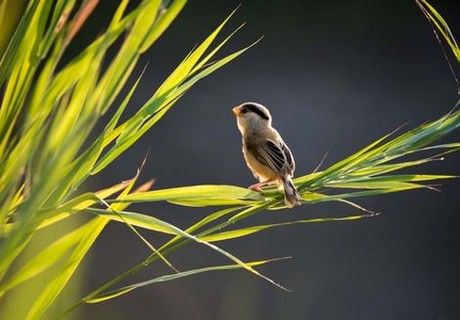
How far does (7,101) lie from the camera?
0.72 meters

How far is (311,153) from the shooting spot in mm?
2859

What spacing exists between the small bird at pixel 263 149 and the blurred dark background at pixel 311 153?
0.96 meters

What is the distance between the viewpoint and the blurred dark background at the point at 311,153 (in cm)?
269

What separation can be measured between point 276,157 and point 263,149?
6 cm

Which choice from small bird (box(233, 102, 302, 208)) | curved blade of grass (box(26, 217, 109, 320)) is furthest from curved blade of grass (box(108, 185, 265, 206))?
small bird (box(233, 102, 302, 208))

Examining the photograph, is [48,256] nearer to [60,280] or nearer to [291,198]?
[60,280]

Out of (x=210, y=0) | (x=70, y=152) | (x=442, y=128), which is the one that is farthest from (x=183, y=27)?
(x=70, y=152)

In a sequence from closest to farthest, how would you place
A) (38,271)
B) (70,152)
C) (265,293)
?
1. (70,152)
2. (38,271)
3. (265,293)

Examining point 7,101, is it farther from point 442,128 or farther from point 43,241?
point 442,128

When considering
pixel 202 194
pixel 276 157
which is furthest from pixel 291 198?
pixel 276 157

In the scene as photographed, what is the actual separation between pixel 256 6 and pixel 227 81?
24 cm

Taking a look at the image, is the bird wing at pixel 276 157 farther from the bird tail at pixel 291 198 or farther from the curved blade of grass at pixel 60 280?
the curved blade of grass at pixel 60 280

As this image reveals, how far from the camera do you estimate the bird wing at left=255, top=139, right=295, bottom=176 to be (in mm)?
1469

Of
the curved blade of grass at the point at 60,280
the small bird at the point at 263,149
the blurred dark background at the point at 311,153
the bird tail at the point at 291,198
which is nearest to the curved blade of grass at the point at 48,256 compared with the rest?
the curved blade of grass at the point at 60,280
